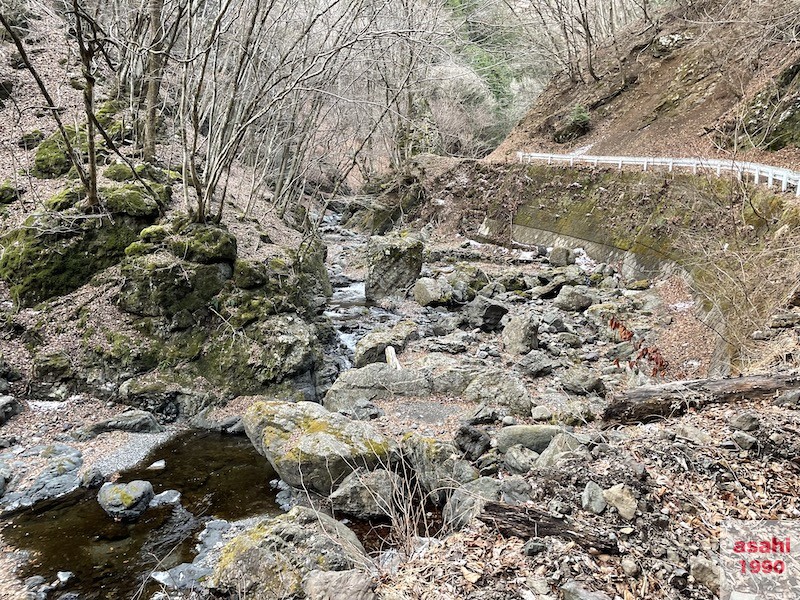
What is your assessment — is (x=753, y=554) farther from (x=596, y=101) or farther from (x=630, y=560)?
(x=596, y=101)

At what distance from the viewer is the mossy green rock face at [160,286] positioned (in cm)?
906

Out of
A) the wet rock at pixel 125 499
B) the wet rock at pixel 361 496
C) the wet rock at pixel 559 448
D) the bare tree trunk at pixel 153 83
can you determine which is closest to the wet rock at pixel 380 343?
the wet rock at pixel 361 496

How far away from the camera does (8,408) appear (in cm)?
738

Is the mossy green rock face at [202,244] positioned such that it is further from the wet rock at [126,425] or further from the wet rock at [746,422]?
the wet rock at [746,422]

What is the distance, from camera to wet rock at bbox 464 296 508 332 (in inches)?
483

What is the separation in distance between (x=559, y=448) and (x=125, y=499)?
502cm

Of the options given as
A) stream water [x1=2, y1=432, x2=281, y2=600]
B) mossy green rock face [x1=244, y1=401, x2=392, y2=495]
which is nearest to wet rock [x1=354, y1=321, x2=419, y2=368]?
mossy green rock face [x1=244, y1=401, x2=392, y2=495]

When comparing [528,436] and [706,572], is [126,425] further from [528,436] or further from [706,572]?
[706,572]

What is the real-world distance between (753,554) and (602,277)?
1292 centimetres

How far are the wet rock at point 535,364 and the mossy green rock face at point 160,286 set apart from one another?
6.16 meters

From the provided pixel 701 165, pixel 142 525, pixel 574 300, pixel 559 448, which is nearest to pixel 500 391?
pixel 559 448

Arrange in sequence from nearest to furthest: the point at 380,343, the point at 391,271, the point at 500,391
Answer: the point at 500,391
the point at 380,343
the point at 391,271

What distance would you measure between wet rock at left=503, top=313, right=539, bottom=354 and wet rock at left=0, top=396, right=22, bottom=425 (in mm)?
8699

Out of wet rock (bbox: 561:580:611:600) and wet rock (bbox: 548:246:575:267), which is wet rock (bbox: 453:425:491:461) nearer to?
wet rock (bbox: 561:580:611:600)
